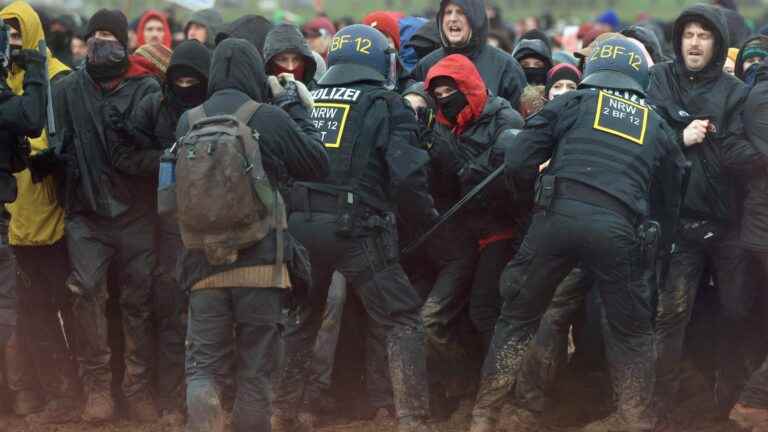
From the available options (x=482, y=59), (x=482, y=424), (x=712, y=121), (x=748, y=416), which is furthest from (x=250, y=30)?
(x=748, y=416)

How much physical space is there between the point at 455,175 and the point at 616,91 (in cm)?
125

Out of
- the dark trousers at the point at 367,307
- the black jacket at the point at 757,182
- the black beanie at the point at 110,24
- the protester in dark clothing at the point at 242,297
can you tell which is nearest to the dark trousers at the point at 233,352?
the protester in dark clothing at the point at 242,297

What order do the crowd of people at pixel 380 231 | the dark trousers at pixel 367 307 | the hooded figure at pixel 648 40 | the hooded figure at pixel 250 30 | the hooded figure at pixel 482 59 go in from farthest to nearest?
the hooded figure at pixel 648 40 < the hooded figure at pixel 250 30 < the hooded figure at pixel 482 59 < the dark trousers at pixel 367 307 < the crowd of people at pixel 380 231

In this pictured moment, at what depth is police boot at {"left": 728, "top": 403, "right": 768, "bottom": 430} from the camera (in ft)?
28.2

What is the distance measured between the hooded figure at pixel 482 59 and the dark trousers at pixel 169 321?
7.46 ft

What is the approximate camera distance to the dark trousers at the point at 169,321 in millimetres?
9125

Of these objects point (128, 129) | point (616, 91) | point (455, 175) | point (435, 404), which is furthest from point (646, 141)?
point (128, 129)

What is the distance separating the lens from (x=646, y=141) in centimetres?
819

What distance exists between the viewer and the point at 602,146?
26.7 ft

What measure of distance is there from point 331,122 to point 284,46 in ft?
3.98

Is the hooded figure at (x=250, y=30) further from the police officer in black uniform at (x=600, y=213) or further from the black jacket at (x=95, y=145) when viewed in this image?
the police officer in black uniform at (x=600, y=213)

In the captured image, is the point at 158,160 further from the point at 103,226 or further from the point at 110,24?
the point at 110,24

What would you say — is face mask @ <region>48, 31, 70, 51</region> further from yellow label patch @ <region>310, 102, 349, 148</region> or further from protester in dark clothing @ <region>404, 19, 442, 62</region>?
yellow label patch @ <region>310, 102, 349, 148</region>

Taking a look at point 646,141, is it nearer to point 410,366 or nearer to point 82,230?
point 410,366
